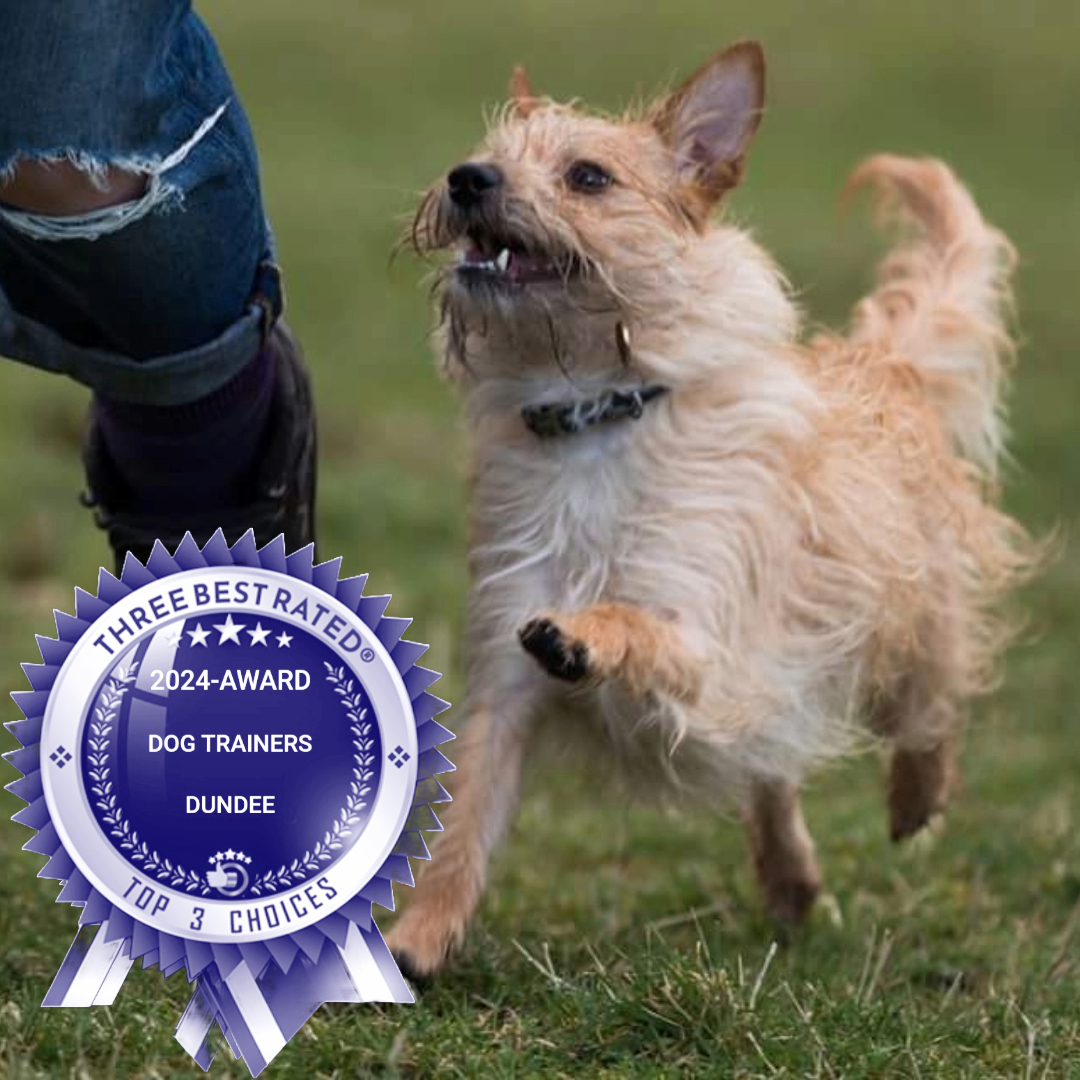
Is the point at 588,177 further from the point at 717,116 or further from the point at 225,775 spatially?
the point at 225,775

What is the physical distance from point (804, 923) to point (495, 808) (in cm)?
108

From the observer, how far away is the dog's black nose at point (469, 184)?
3656 mm

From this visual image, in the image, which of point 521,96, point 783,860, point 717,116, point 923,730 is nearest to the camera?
point 717,116

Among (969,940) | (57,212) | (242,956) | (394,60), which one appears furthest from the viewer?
(394,60)

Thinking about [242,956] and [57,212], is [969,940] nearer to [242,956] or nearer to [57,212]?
[242,956]

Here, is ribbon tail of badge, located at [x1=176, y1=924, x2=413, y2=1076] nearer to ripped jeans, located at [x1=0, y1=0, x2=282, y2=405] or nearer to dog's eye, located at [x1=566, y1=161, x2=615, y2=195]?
ripped jeans, located at [x1=0, y1=0, x2=282, y2=405]

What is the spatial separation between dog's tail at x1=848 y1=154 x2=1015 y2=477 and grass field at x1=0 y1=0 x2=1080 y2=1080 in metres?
0.68

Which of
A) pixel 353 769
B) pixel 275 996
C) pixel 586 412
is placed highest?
pixel 586 412

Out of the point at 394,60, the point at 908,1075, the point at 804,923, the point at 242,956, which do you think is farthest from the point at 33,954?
the point at 394,60

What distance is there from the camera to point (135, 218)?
11.1 ft

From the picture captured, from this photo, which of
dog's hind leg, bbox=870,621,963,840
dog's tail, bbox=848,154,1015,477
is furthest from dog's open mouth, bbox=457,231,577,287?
dog's hind leg, bbox=870,621,963,840

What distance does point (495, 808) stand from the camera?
3881mm

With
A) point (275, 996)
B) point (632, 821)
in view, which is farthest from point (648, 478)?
point (632, 821)

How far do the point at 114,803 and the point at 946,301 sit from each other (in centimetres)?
285
